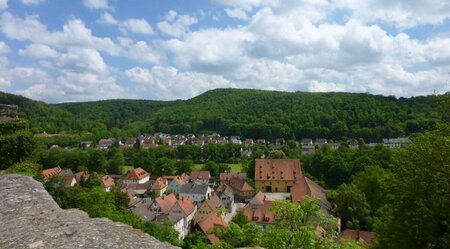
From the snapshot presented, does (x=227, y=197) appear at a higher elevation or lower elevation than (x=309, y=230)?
lower

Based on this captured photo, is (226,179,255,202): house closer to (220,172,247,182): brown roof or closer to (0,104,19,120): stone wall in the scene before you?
(220,172,247,182): brown roof

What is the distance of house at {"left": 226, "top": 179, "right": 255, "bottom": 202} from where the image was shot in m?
68.4

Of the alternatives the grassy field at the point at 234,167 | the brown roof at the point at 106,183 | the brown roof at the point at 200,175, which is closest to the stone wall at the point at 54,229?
the brown roof at the point at 106,183

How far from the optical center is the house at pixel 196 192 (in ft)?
214

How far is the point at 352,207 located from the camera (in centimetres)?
4181

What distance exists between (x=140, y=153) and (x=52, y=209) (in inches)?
3798

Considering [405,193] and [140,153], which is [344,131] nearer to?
[140,153]

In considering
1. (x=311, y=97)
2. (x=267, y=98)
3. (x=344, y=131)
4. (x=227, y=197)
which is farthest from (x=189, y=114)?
(x=227, y=197)

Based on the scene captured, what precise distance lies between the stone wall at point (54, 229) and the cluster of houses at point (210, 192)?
3058 cm

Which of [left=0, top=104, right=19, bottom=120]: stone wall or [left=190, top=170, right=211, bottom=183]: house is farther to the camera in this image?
[left=190, top=170, right=211, bottom=183]: house

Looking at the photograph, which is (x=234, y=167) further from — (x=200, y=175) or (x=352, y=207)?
(x=352, y=207)

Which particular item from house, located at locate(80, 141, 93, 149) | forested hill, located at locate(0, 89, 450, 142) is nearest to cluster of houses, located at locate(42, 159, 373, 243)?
house, located at locate(80, 141, 93, 149)

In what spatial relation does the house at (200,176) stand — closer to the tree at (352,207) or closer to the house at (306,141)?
the tree at (352,207)

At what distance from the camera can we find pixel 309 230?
398 inches
